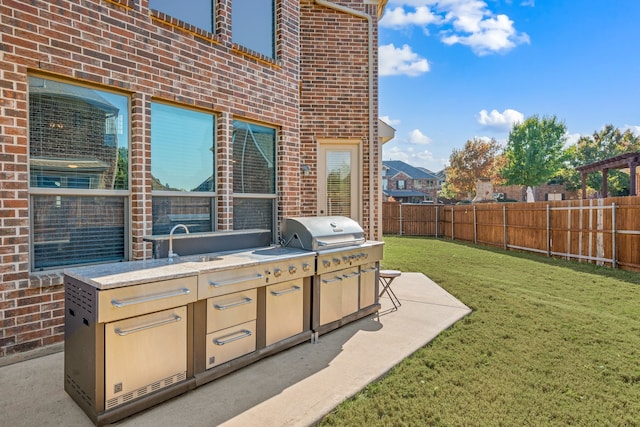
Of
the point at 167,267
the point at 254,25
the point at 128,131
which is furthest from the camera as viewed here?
the point at 254,25

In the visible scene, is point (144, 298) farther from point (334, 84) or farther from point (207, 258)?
point (334, 84)

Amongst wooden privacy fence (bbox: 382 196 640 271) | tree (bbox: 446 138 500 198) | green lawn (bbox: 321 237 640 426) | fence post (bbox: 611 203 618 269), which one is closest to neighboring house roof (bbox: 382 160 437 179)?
tree (bbox: 446 138 500 198)

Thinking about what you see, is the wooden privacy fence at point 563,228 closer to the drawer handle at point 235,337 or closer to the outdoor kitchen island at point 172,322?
the outdoor kitchen island at point 172,322

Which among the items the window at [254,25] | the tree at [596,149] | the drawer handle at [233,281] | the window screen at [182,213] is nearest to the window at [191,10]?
the window at [254,25]

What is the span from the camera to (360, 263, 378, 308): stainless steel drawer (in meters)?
4.88

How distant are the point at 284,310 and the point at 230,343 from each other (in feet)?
2.31

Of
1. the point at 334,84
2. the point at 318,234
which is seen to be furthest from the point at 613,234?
the point at 318,234

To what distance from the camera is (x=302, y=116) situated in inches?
283

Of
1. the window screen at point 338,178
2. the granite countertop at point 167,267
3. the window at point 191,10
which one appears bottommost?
the granite countertop at point 167,267

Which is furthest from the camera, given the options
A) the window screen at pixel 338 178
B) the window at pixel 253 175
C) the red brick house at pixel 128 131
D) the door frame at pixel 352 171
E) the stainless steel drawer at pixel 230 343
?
the window screen at pixel 338 178

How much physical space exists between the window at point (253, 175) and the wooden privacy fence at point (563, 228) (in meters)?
8.92

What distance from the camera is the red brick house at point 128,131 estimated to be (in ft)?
11.1

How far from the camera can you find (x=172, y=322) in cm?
281

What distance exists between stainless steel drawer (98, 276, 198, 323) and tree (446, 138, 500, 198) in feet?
137
